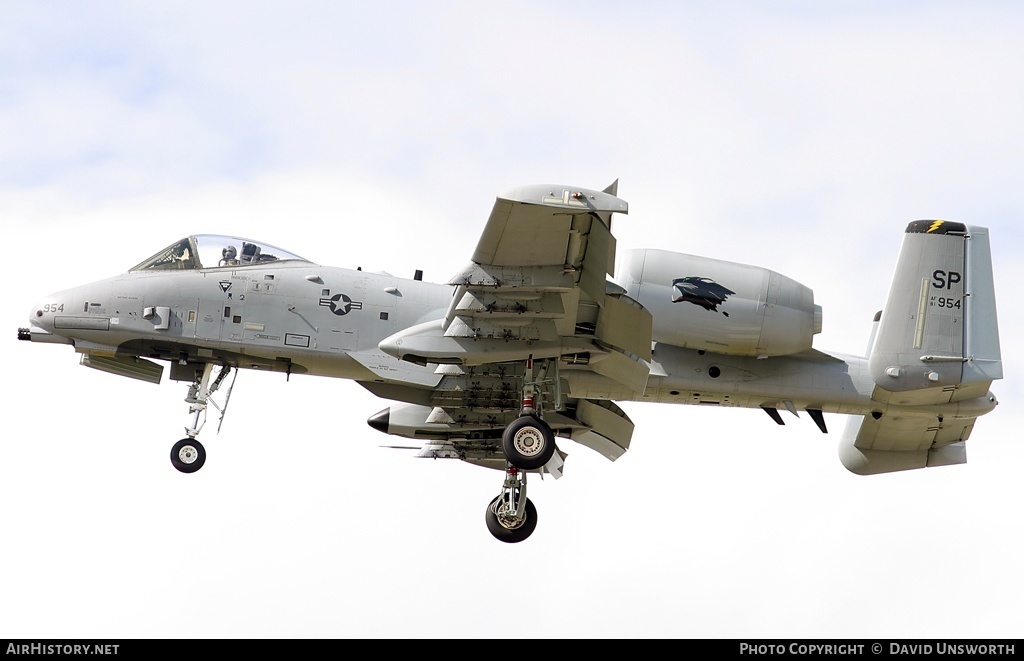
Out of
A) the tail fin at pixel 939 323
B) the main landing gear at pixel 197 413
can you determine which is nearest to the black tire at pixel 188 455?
the main landing gear at pixel 197 413

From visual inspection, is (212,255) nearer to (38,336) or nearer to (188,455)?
(38,336)

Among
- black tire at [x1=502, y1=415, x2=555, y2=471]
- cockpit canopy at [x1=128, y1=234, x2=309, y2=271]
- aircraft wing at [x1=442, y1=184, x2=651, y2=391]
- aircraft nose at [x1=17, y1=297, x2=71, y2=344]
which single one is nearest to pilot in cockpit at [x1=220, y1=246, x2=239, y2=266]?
cockpit canopy at [x1=128, y1=234, x2=309, y2=271]

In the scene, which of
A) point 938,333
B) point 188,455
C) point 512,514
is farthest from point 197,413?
point 938,333

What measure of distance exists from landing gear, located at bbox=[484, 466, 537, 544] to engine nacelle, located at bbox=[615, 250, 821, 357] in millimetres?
4211

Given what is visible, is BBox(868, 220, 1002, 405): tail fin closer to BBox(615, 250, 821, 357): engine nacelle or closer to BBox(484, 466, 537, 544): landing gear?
BBox(615, 250, 821, 357): engine nacelle

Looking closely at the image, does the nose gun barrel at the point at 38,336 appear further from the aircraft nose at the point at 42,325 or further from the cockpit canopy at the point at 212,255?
the cockpit canopy at the point at 212,255

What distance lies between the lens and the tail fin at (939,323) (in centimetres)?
2003

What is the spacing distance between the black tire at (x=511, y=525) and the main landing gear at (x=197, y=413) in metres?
4.92

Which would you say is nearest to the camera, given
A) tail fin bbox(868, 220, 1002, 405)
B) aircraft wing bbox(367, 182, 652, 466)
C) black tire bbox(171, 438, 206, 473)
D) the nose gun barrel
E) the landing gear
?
aircraft wing bbox(367, 182, 652, 466)

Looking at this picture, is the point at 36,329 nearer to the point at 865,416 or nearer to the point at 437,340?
the point at 437,340

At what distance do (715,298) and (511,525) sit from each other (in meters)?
5.74

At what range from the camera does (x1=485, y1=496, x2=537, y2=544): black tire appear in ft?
73.4

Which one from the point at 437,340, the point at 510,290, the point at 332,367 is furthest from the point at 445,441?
the point at 510,290

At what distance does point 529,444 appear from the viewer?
62.0 ft
